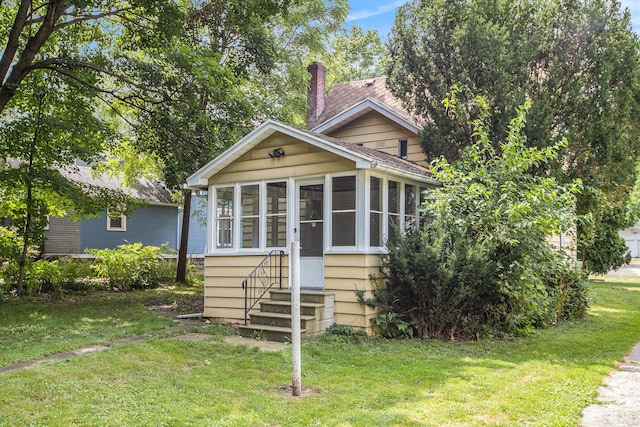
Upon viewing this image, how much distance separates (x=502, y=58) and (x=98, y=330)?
8.93 meters

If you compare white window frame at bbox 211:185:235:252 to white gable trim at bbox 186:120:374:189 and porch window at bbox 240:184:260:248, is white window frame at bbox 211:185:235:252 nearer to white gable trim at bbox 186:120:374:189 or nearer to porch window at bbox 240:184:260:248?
porch window at bbox 240:184:260:248

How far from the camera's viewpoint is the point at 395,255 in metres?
8.59

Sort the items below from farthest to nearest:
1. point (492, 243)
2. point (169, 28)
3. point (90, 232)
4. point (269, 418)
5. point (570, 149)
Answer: point (90, 232) → point (169, 28) → point (570, 149) → point (492, 243) → point (269, 418)

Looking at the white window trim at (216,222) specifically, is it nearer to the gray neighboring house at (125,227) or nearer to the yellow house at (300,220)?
the yellow house at (300,220)

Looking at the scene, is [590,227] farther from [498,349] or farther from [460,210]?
[498,349]

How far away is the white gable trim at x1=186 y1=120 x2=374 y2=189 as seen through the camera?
8578mm

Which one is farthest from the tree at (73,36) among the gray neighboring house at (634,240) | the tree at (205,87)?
the gray neighboring house at (634,240)

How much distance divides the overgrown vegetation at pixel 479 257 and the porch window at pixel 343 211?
0.75m

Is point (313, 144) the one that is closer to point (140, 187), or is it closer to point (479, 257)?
point (479, 257)

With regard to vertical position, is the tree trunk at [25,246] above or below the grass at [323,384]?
above

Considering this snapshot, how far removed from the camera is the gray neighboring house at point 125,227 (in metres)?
20.0

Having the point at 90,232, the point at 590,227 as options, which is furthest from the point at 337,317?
the point at 90,232

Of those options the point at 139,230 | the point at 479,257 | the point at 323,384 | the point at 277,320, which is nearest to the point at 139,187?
the point at 139,230

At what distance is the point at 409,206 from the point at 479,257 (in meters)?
2.16
